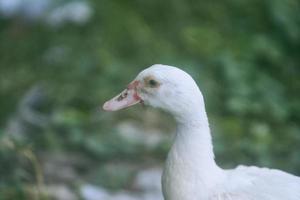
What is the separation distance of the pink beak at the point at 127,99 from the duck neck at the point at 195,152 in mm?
243

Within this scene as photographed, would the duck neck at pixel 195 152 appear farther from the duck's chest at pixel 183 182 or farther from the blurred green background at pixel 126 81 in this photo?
the blurred green background at pixel 126 81

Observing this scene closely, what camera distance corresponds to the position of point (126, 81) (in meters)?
7.02

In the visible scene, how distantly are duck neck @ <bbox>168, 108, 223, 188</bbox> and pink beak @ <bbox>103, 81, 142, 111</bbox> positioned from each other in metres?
0.24

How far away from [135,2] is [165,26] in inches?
17.4

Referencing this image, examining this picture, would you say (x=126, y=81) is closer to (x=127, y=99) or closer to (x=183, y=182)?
(x=127, y=99)

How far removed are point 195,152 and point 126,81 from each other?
3.11m

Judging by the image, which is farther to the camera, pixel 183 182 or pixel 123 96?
pixel 123 96

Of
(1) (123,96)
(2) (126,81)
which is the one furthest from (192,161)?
(2) (126,81)

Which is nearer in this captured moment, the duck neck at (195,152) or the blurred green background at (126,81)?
the duck neck at (195,152)

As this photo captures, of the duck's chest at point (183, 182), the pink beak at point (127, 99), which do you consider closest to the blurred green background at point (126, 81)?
the pink beak at point (127, 99)

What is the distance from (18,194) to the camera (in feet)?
16.9

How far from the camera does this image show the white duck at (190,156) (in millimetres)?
3887

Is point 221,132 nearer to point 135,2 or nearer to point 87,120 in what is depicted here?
point 87,120

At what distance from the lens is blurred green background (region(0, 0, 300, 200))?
616 cm
